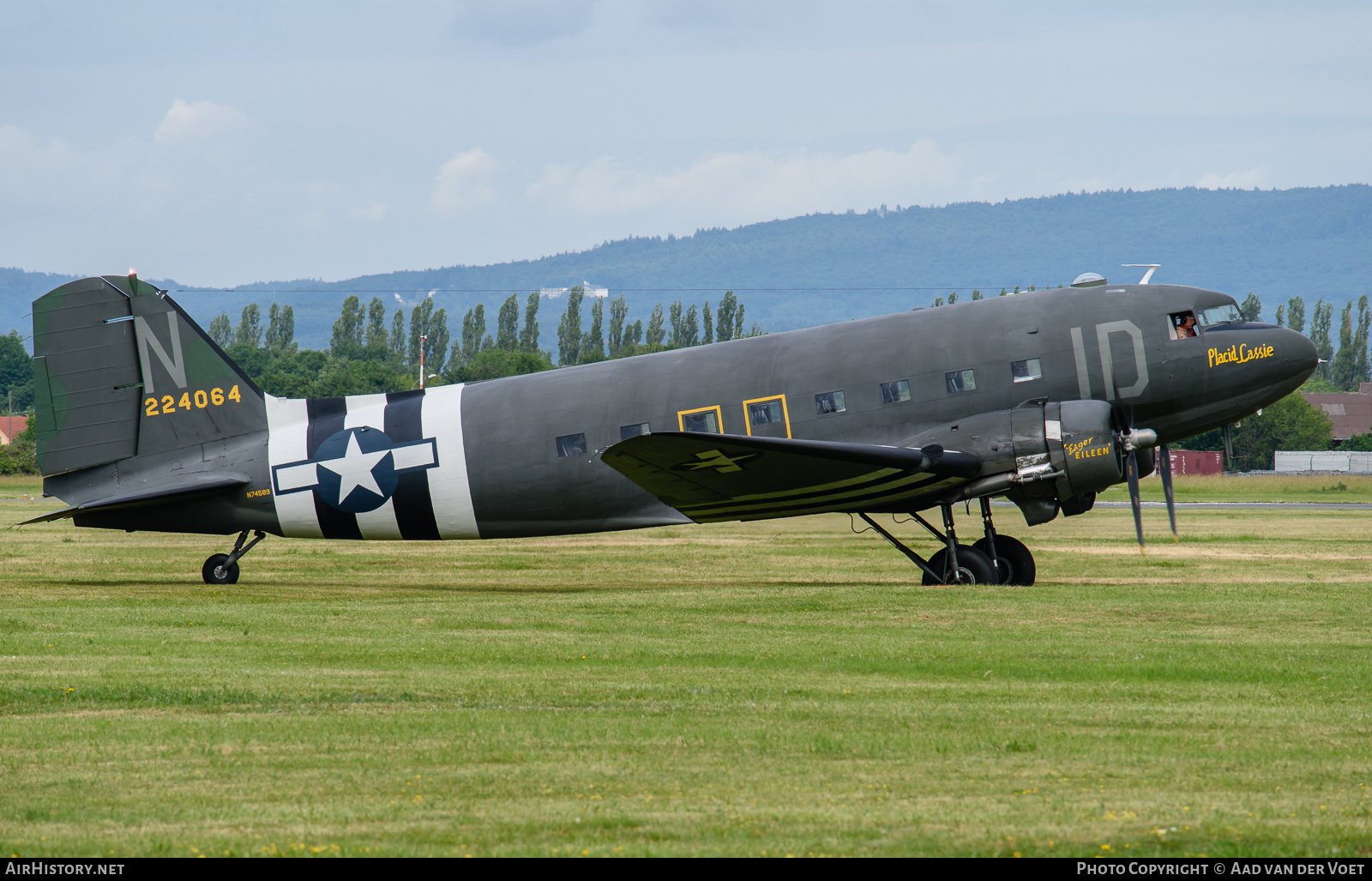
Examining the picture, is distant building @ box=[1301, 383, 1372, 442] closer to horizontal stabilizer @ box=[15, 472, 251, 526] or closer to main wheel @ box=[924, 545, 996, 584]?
main wheel @ box=[924, 545, 996, 584]

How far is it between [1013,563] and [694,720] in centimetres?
1329

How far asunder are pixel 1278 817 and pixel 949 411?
1500 centimetres

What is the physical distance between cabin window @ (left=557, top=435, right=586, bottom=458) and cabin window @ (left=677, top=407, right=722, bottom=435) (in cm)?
183

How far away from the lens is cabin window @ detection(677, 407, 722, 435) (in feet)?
75.6

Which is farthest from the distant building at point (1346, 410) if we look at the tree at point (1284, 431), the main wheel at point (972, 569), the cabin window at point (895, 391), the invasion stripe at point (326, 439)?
the invasion stripe at point (326, 439)

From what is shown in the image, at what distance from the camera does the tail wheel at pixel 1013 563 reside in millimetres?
23016

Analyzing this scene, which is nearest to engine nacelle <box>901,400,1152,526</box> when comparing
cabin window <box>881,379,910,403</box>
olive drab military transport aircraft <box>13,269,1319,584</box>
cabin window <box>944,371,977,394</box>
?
olive drab military transport aircraft <box>13,269,1319,584</box>

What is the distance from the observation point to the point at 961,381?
22.4m

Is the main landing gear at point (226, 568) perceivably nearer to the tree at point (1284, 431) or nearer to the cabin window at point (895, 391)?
the cabin window at point (895, 391)

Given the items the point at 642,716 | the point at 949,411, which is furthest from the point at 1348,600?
the point at 642,716

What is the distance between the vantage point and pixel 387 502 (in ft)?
80.2

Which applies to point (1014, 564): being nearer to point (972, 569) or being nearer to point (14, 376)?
point (972, 569)

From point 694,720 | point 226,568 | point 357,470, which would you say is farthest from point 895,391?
point 226,568
